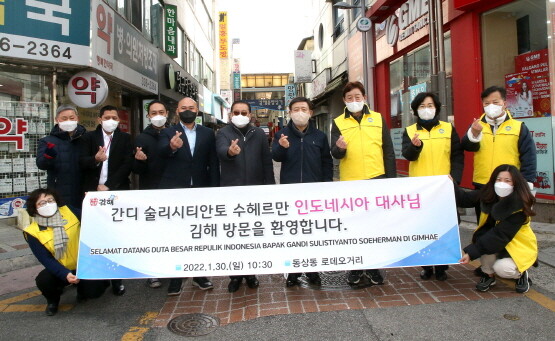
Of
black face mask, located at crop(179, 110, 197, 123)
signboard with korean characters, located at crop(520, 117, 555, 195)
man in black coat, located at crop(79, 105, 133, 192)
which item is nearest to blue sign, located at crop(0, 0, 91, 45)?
man in black coat, located at crop(79, 105, 133, 192)

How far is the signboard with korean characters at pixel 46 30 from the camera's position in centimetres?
660

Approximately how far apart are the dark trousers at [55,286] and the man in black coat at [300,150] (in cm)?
184

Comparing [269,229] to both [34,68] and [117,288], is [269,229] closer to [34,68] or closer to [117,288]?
[117,288]

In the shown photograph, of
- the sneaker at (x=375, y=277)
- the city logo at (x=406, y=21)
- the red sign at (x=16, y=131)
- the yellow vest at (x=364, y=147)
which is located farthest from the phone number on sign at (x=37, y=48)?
the city logo at (x=406, y=21)

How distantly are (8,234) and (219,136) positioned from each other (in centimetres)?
458

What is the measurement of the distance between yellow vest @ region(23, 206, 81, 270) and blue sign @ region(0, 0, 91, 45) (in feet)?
14.5

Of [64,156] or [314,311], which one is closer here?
[314,311]

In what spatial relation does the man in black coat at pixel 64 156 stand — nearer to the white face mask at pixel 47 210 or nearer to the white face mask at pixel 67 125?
the white face mask at pixel 67 125

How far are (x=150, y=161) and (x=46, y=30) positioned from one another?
4444 mm

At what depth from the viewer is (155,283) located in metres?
4.29

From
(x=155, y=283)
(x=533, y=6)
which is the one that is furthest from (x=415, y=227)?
(x=533, y=6)

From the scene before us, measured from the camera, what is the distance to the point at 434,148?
4.08 meters

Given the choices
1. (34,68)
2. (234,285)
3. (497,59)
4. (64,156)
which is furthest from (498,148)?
(34,68)

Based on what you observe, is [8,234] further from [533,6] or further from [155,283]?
[533,6]
